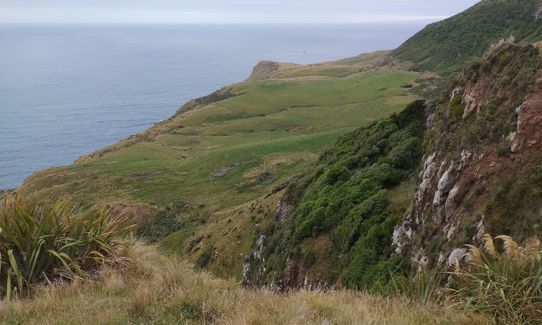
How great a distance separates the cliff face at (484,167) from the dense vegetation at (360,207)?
3.13 ft

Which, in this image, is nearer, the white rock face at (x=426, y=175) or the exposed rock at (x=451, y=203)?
the exposed rock at (x=451, y=203)

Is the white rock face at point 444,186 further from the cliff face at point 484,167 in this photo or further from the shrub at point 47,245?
the shrub at point 47,245

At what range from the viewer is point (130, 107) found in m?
164

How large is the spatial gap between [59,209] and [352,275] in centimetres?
778

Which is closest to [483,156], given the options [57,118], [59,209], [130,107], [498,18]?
[59,209]

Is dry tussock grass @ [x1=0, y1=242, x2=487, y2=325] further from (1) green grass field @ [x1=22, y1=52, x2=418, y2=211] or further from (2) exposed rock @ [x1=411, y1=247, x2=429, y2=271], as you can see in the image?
(1) green grass field @ [x1=22, y1=52, x2=418, y2=211]

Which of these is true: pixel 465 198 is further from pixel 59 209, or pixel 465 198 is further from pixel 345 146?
pixel 345 146

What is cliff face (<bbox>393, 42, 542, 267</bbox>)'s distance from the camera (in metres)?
8.61

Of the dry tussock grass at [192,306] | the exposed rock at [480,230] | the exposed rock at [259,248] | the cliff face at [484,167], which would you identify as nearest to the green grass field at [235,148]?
the exposed rock at [259,248]

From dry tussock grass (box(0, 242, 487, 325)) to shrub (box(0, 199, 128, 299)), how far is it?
441 millimetres

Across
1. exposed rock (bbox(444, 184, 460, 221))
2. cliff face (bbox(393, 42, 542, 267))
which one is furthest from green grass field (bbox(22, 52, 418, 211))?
exposed rock (bbox(444, 184, 460, 221))

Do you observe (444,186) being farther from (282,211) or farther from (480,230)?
(282,211)

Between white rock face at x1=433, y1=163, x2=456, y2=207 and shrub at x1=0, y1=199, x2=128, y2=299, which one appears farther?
white rock face at x1=433, y1=163, x2=456, y2=207

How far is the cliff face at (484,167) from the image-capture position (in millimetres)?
8609
